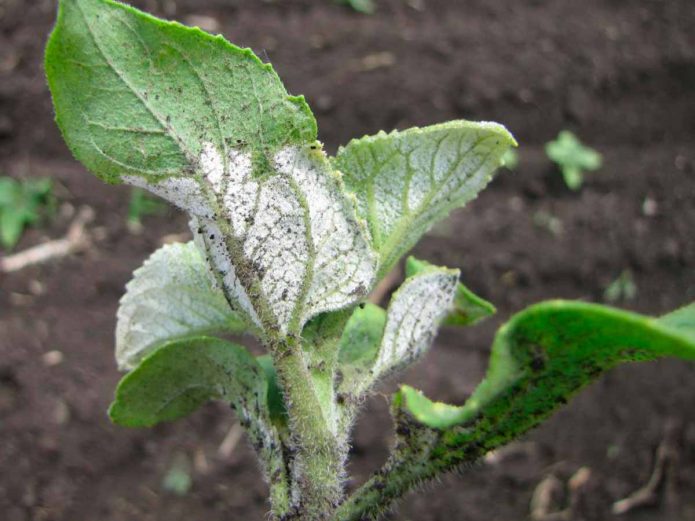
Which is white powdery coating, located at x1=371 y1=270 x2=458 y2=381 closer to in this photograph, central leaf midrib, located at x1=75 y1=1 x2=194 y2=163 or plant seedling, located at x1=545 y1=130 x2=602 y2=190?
central leaf midrib, located at x1=75 y1=1 x2=194 y2=163

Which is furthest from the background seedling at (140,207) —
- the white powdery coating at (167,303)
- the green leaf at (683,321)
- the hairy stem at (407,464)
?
the green leaf at (683,321)

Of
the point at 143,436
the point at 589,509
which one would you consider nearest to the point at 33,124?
the point at 143,436

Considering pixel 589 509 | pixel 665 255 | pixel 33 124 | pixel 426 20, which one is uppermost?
pixel 426 20

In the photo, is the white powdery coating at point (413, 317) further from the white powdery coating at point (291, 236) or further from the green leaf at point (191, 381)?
the green leaf at point (191, 381)

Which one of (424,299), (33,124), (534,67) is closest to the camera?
(424,299)

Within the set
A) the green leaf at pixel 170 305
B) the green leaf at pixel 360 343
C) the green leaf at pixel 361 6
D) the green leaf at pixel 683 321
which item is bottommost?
the green leaf at pixel 361 6

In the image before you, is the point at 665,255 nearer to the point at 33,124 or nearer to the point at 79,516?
the point at 79,516

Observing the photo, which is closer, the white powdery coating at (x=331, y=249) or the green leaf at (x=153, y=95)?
the green leaf at (x=153, y=95)
